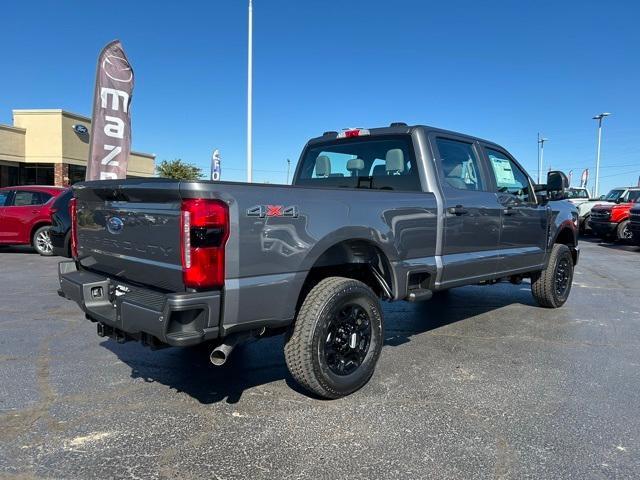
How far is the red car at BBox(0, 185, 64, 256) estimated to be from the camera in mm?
12344

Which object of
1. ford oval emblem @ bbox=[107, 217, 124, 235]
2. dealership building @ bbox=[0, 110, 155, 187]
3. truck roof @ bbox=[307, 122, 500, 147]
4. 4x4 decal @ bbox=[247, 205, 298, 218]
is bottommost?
ford oval emblem @ bbox=[107, 217, 124, 235]

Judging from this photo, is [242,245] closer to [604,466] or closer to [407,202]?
[407,202]

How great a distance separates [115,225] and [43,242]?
10.3m

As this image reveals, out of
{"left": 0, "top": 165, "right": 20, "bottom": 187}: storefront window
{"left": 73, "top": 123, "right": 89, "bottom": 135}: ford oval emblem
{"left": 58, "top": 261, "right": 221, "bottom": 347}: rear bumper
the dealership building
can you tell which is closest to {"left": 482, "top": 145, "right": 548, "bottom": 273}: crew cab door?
{"left": 58, "top": 261, "right": 221, "bottom": 347}: rear bumper

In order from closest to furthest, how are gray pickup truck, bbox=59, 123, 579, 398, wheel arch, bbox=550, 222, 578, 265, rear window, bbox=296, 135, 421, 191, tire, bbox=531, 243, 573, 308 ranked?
gray pickup truck, bbox=59, 123, 579, 398, rear window, bbox=296, 135, 421, 191, tire, bbox=531, 243, 573, 308, wheel arch, bbox=550, 222, 578, 265

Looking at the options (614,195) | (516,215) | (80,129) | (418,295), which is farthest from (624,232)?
(80,129)

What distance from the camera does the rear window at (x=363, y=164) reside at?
4.80 metres

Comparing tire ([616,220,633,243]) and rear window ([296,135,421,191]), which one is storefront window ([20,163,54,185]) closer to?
rear window ([296,135,421,191])

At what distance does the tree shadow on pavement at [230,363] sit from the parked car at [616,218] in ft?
46.5

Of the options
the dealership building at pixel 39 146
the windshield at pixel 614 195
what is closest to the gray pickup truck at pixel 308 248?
the windshield at pixel 614 195

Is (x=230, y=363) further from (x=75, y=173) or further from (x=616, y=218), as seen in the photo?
(x=75, y=173)

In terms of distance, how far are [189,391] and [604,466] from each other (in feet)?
9.04

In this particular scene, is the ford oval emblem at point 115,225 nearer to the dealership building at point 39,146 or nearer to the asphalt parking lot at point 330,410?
the asphalt parking lot at point 330,410

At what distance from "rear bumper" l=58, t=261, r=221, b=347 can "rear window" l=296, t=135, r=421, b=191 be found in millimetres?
2470
